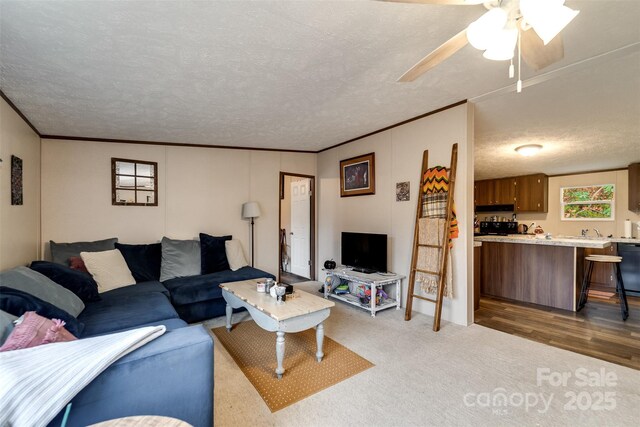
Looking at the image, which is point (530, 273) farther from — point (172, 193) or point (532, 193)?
point (172, 193)

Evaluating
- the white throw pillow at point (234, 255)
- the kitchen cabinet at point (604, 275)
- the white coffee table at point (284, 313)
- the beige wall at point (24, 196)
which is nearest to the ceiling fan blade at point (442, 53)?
the white coffee table at point (284, 313)

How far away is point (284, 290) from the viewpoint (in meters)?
2.62

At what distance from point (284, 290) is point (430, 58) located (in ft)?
6.90

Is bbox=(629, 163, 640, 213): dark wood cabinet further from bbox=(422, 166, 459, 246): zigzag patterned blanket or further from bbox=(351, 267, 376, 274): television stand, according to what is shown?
bbox=(351, 267, 376, 274): television stand

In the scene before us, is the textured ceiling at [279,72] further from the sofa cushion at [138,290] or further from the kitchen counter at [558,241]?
the sofa cushion at [138,290]

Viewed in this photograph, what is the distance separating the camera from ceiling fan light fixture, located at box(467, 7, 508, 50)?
4.05 ft

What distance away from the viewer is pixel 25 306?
1604 mm

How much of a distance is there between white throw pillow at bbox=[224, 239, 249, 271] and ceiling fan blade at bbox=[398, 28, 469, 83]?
3.22 meters

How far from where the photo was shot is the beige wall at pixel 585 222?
5.61m

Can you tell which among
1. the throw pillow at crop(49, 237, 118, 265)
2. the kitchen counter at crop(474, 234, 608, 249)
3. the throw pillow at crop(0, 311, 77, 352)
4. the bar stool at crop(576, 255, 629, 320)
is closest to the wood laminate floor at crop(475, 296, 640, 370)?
the bar stool at crop(576, 255, 629, 320)

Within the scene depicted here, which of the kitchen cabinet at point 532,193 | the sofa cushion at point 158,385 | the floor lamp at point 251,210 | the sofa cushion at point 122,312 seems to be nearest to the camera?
the sofa cushion at point 158,385

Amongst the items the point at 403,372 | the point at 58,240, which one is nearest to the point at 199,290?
the point at 58,240

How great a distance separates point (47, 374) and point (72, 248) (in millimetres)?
3015

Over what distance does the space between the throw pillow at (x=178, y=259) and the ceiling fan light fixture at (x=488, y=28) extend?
375 cm
